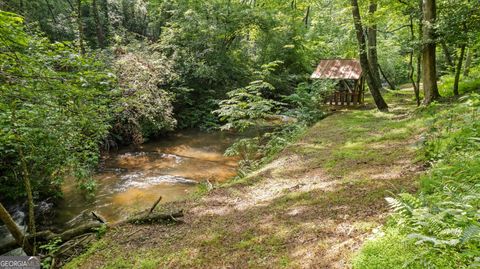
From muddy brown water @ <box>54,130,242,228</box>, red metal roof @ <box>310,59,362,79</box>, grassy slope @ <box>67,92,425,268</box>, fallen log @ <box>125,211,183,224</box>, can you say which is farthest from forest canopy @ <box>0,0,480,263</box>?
grassy slope @ <box>67,92,425,268</box>

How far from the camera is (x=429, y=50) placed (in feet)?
35.2

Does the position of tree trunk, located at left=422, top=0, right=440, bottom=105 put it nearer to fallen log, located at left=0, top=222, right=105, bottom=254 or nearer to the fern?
the fern

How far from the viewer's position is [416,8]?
38.6ft

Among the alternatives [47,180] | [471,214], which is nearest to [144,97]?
[47,180]

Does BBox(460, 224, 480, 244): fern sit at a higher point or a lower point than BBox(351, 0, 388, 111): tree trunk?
lower

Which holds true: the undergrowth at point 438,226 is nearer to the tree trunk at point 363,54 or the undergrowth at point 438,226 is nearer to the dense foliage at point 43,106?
the dense foliage at point 43,106

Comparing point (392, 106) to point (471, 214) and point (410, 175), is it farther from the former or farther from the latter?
point (471, 214)

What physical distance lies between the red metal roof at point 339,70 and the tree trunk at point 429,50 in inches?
183

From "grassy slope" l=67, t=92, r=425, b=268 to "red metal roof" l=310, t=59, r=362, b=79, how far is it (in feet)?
25.2

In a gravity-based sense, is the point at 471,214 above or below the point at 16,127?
below

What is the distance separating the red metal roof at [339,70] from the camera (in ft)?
53.1

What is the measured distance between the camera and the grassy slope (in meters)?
4.30

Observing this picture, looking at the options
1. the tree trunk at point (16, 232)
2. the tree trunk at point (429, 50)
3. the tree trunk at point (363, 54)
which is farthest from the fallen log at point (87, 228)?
the tree trunk at point (363, 54)

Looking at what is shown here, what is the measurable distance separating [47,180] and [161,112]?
619 centimetres
